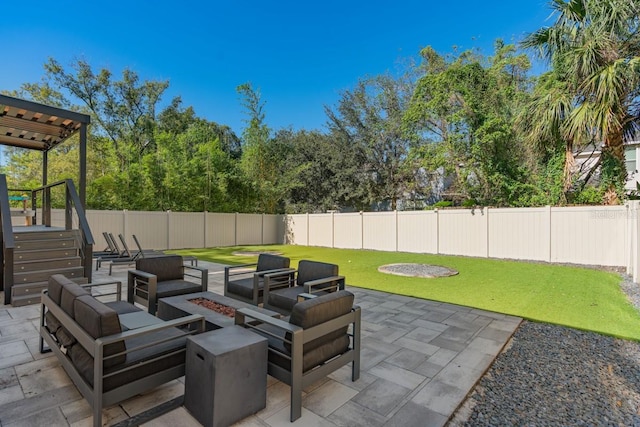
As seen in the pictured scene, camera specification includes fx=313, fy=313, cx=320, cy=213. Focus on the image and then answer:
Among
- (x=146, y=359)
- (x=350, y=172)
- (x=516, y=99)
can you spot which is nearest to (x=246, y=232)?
(x=350, y=172)

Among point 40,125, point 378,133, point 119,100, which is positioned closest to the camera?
point 40,125

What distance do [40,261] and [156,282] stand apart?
299cm

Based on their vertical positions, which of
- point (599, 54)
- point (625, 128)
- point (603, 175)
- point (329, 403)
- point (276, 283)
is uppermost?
point (599, 54)

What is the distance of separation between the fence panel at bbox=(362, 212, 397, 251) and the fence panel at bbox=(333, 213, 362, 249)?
27 centimetres

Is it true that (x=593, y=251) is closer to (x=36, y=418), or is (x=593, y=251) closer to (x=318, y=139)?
(x=36, y=418)

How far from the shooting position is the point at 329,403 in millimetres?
2225

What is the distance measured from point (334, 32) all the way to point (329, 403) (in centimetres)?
1489

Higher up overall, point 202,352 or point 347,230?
point 347,230

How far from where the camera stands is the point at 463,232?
10273mm

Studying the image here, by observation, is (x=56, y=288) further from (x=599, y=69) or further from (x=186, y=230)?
(x=186, y=230)

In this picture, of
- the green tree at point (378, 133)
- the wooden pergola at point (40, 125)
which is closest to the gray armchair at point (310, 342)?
the wooden pergola at point (40, 125)

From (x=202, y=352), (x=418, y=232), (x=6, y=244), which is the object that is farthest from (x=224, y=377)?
(x=418, y=232)

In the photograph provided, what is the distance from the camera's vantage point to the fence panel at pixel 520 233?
8719mm

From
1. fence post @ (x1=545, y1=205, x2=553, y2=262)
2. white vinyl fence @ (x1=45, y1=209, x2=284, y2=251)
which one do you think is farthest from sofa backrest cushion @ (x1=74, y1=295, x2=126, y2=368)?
white vinyl fence @ (x1=45, y1=209, x2=284, y2=251)
